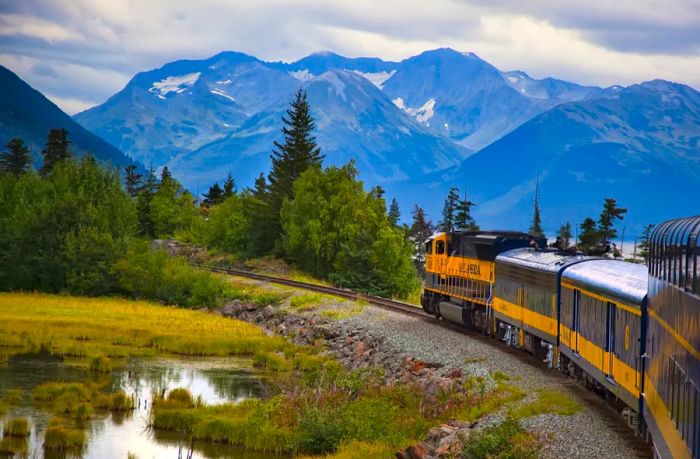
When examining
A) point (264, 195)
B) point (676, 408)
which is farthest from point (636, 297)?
point (264, 195)

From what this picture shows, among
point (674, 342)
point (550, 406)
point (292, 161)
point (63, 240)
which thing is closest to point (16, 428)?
point (550, 406)

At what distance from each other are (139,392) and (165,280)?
4020 centimetres

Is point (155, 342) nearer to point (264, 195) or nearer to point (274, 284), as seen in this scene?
point (274, 284)

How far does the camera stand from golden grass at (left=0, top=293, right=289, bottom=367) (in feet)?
176

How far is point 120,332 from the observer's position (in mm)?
58750

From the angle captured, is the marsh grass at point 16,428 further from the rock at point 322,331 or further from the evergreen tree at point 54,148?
the evergreen tree at point 54,148

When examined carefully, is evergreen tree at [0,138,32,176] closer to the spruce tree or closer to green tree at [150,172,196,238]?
green tree at [150,172,196,238]

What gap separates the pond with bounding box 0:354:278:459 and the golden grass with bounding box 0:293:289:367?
260cm

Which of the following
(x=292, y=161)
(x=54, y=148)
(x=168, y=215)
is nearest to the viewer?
(x=292, y=161)

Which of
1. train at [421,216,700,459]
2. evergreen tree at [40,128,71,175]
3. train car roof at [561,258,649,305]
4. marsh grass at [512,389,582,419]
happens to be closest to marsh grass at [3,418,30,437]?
marsh grass at [512,389,582,419]

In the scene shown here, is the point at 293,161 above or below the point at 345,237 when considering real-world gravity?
above

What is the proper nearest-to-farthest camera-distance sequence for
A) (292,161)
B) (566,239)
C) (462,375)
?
1. (462,375)
2. (566,239)
3. (292,161)

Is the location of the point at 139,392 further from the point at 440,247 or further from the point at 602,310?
the point at 602,310

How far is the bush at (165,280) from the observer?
77.9 m
